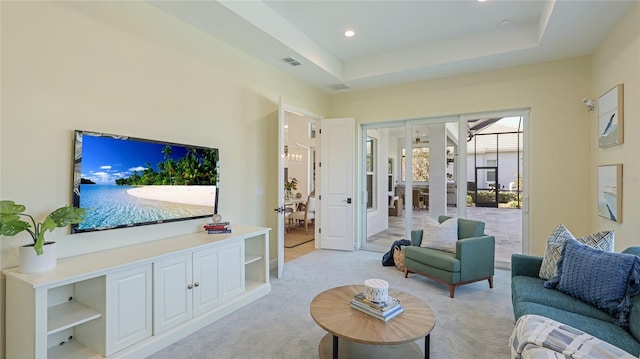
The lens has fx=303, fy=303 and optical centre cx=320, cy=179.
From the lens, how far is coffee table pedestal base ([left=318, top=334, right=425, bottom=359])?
2243mm

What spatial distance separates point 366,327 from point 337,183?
3.80 m

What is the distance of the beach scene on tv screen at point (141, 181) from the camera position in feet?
7.97

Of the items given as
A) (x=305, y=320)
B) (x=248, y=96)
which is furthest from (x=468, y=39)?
(x=305, y=320)

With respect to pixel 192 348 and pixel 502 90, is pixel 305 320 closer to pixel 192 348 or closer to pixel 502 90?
pixel 192 348

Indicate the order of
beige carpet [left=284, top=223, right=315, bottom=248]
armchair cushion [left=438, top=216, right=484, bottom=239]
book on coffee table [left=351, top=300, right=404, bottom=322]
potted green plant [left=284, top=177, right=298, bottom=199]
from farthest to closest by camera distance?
potted green plant [left=284, top=177, right=298, bottom=199], beige carpet [left=284, top=223, right=315, bottom=248], armchair cushion [left=438, top=216, right=484, bottom=239], book on coffee table [left=351, top=300, right=404, bottom=322]

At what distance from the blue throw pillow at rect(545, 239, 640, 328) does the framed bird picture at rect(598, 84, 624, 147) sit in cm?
167

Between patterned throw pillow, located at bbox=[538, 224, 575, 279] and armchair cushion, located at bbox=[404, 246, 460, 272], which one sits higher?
patterned throw pillow, located at bbox=[538, 224, 575, 279]

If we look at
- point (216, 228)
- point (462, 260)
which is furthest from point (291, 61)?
point (462, 260)

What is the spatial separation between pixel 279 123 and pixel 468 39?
286 cm

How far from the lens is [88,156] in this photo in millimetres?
2404

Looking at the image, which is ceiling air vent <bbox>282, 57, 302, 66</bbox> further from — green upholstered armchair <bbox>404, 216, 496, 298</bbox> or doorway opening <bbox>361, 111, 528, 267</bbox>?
green upholstered armchair <bbox>404, 216, 496, 298</bbox>

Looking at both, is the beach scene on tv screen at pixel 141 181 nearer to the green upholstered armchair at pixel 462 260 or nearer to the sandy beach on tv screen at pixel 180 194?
the sandy beach on tv screen at pixel 180 194

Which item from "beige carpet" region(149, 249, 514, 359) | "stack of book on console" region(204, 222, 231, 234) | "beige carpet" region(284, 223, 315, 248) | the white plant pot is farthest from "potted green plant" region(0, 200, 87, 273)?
"beige carpet" region(284, 223, 315, 248)

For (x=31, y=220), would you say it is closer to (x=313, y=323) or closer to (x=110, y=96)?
(x=110, y=96)
